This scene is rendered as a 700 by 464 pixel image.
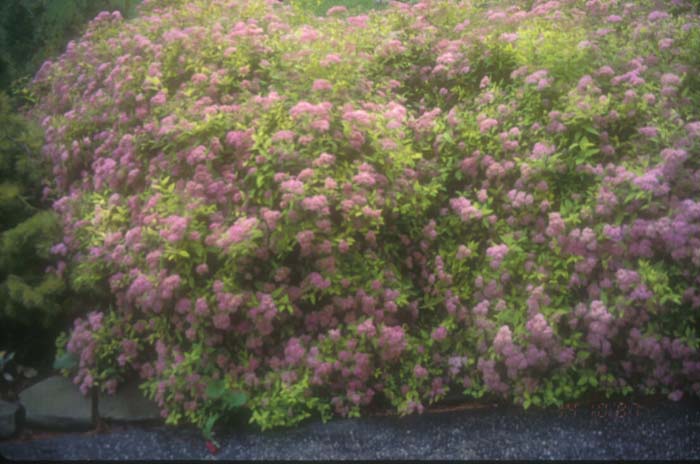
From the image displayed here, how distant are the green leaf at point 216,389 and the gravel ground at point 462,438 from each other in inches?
10.3

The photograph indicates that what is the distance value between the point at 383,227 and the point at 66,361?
2108 mm

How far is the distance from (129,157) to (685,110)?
3.19 metres

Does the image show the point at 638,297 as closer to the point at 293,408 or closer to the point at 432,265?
the point at 432,265

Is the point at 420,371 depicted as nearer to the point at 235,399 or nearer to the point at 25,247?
the point at 235,399

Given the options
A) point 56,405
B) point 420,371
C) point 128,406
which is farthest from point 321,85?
point 56,405

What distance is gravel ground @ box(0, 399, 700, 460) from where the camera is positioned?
3.01m

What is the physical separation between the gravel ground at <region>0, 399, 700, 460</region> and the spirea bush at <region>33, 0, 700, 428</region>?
13cm

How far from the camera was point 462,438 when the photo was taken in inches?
125

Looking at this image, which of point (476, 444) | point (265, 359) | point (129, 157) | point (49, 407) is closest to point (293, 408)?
point (265, 359)

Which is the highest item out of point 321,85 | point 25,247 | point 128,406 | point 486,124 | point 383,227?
point 321,85

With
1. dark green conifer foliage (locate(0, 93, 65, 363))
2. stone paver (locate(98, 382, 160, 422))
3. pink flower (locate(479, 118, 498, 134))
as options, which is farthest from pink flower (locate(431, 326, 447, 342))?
dark green conifer foliage (locate(0, 93, 65, 363))

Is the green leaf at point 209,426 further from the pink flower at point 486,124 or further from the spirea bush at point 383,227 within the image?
the pink flower at point 486,124

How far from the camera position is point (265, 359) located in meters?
3.35

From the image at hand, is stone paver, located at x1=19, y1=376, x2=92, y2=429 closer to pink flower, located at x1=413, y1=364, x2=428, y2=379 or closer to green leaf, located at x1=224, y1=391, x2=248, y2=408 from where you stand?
green leaf, located at x1=224, y1=391, x2=248, y2=408
